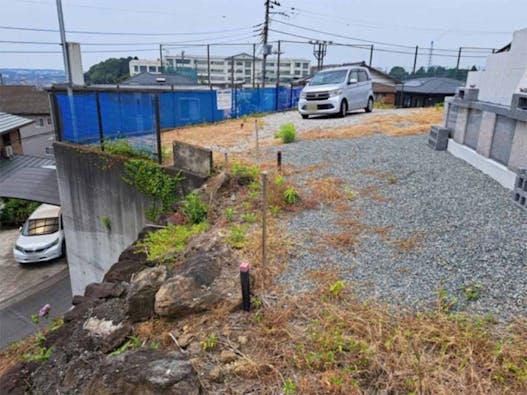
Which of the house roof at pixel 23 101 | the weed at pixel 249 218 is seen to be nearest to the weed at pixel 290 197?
the weed at pixel 249 218

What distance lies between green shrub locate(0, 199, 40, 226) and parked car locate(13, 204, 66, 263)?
145 inches

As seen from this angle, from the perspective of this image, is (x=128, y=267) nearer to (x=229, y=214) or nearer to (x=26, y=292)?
(x=229, y=214)

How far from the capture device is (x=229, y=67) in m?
43.0

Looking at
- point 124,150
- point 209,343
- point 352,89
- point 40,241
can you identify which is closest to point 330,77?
point 352,89

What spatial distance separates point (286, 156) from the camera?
25.2 ft

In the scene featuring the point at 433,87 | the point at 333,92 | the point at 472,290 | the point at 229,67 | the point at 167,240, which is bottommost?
the point at 167,240

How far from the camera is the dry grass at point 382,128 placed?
9.48 m

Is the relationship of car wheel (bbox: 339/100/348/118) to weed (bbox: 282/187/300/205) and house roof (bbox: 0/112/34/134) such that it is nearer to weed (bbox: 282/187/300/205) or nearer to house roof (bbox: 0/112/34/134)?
weed (bbox: 282/187/300/205)

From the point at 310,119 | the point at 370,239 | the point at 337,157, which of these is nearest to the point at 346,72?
the point at 310,119

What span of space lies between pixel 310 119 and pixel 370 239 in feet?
30.3

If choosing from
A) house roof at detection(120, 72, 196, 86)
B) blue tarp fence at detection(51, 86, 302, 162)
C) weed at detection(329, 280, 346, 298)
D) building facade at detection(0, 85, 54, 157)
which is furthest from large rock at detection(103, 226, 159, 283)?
house roof at detection(120, 72, 196, 86)

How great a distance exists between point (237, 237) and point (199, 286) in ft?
3.45

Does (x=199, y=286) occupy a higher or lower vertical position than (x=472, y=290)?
lower

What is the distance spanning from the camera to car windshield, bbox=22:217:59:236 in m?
12.9
